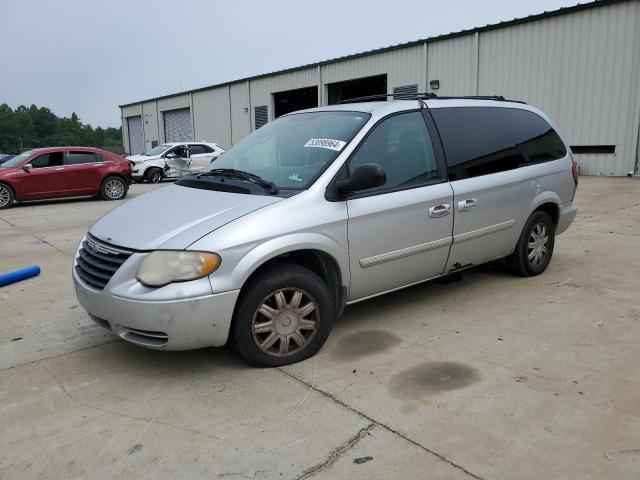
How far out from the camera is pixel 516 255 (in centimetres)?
527

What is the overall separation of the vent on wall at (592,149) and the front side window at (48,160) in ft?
47.1

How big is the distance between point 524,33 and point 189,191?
15.8 meters

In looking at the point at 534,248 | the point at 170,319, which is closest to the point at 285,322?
the point at 170,319

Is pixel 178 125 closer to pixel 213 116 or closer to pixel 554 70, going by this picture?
pixel 213 116

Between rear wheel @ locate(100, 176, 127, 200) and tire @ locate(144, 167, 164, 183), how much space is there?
5.08 meters

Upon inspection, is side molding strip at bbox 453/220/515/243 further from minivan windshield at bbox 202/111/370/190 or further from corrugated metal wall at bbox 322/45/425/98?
corrugated metal wall at bbox 322/45/425/98

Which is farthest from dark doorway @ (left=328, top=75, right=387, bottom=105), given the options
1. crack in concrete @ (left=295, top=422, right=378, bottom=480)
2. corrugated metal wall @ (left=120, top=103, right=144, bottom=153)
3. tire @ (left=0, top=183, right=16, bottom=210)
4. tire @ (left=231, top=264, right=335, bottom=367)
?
crack in concrete @ (left=295, top=422, right=378, bottom=480)

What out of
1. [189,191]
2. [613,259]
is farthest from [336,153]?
[613,259]

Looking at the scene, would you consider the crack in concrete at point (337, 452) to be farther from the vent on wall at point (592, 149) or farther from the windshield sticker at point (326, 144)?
the vent on wall at point (592, 149)

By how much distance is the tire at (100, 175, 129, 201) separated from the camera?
47.3ft

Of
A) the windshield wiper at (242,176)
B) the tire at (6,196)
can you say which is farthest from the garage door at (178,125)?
the windshield wiper at (242,176)

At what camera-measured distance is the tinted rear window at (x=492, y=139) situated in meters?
4.50

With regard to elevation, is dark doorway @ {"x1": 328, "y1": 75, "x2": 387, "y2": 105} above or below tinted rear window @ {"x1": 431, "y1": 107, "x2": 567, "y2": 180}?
above

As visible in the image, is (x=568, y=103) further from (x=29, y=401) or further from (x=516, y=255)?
(x=29, y=401)
